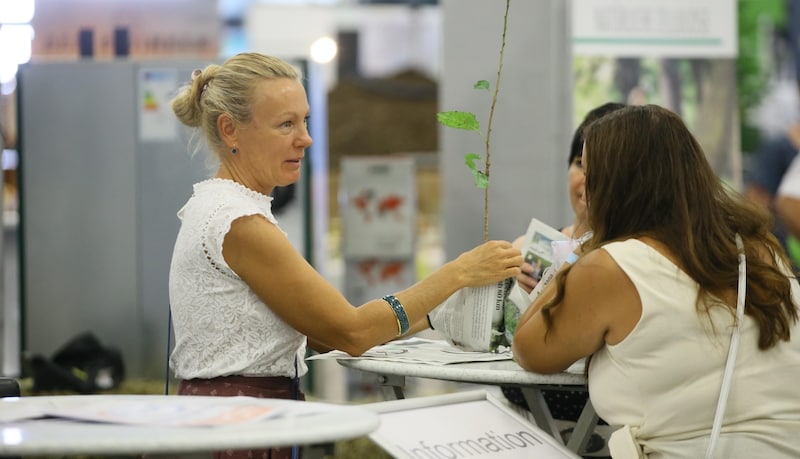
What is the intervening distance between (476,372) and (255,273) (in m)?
0.49

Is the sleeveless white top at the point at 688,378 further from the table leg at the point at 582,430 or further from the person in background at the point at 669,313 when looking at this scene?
the table leg at the point at 582,430

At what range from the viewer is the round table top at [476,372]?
84.0 inches

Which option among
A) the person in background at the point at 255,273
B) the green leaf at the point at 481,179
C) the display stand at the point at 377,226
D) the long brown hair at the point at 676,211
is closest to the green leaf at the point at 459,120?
the green leaf at the point at 481,179

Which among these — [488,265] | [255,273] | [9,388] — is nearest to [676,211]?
[488,265]

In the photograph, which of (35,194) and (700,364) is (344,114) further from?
(700,364)

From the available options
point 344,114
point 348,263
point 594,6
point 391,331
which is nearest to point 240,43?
point 344,114

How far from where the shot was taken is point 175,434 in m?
1.26

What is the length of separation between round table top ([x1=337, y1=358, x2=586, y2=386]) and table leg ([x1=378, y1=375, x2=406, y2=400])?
0.04m

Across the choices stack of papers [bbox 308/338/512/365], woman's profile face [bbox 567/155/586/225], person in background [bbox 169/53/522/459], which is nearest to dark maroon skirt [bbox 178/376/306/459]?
person in background [bbox 169/53/522/459]

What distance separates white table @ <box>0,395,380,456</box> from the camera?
48.6 inches

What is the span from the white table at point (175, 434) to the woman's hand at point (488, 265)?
91 cm

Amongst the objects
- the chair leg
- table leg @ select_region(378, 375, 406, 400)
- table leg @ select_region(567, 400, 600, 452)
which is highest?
the chair leg

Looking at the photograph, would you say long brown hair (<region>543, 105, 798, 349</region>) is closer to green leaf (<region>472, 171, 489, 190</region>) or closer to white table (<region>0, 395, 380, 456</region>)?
green leaf (<region>472, 171, 489, 190</region>)

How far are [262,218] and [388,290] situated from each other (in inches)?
166
